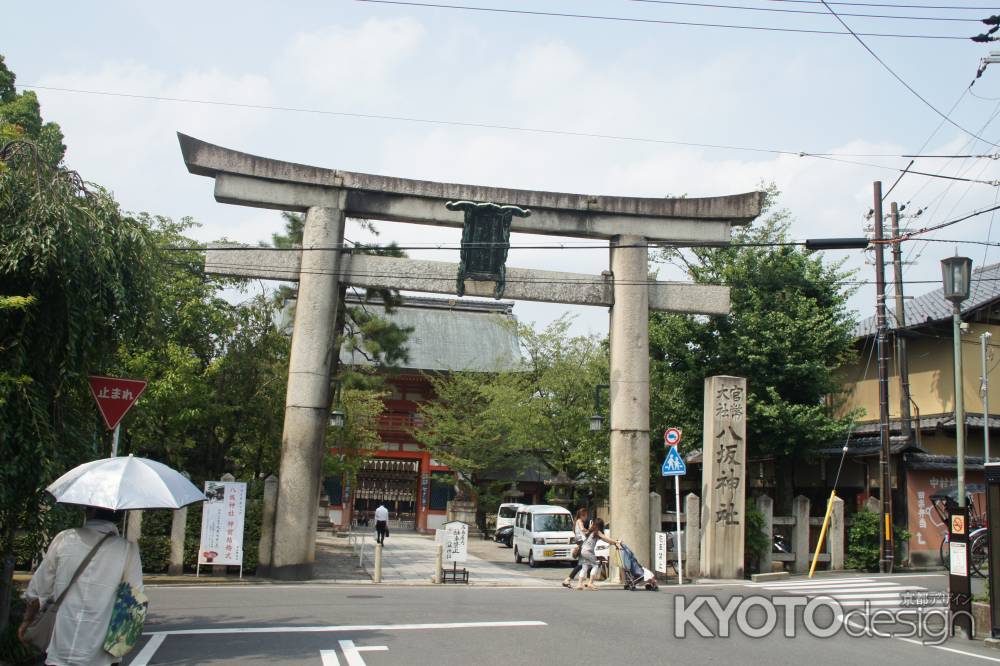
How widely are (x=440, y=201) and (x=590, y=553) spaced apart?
26.4 feet

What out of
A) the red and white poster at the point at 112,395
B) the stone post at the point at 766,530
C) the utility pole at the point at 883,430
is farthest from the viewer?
the utility pole at the point at 883,430

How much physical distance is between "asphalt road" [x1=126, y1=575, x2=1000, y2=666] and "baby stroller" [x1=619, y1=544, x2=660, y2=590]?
1.95m

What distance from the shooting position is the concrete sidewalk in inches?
683

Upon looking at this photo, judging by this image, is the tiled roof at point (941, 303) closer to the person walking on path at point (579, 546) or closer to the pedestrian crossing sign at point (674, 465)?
the pedestrian crossing sign at point (674, 465)

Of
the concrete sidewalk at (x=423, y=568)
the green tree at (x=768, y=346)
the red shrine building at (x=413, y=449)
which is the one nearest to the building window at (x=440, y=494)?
the red shrine building at (x=413, y=449)

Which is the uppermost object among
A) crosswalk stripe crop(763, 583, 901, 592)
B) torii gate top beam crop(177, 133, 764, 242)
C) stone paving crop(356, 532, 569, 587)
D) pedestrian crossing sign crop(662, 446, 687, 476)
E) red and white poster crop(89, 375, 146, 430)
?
torii gate top beam crop(177, 133, 764, 242)

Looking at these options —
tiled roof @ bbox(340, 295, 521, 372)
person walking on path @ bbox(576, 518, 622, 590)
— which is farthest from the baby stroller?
tiled roof @ bbox(340, 295, 521, 372)

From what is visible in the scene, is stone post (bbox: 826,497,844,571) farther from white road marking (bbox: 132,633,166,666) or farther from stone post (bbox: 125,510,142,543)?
white road marking (bbox: 132,633,166,666)

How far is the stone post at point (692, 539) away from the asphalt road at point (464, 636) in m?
4.71

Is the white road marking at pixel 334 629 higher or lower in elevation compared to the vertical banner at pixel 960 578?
lower

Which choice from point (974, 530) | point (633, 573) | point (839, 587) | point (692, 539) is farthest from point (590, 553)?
point (974, 530)

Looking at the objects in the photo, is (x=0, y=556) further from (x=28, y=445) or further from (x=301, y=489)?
(x=301, y=489)

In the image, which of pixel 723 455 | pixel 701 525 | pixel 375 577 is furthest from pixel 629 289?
pixel 375 577

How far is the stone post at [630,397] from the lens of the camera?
1709 centimetres
